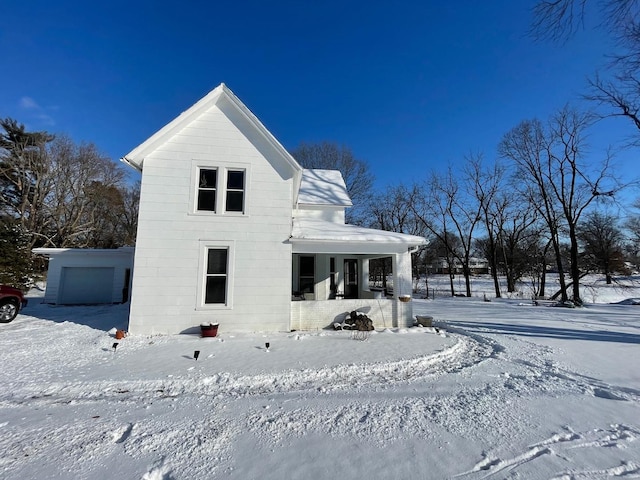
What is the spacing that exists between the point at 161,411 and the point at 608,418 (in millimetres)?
5778

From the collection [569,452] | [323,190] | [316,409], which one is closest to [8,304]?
[316,409]

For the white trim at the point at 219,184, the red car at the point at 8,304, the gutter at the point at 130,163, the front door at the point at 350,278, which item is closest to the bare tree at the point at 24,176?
the red car at the point at 8,304

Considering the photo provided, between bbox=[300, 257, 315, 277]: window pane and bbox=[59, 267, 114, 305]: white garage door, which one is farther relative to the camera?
bbox=[59, 267, 114, 305]: white garage door

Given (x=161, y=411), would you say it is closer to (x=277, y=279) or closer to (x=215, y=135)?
(x=277, y=279)

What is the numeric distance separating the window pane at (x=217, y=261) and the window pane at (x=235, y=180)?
79.2 inches

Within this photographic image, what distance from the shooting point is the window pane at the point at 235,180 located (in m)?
9.17

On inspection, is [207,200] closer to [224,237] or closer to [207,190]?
[207,190]

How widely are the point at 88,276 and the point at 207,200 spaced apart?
35.7ft

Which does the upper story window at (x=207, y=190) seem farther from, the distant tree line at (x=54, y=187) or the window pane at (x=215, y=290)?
the distant tree line at (x=54, y=187)

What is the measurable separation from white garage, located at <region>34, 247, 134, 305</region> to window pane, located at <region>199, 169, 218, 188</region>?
8060 mm

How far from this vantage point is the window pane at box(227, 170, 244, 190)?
9172mm

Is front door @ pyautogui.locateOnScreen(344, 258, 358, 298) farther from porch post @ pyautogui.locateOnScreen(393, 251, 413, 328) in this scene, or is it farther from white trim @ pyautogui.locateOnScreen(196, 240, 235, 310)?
white trim @ pyautogui.locateOnScreen(196, 240, 235, 310)

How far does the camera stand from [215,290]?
8.63 m

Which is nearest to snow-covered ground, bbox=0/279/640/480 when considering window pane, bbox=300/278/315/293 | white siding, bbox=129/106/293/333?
white siding, bbox=129/106/293/333
